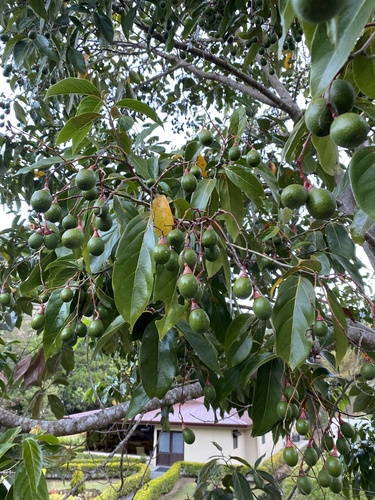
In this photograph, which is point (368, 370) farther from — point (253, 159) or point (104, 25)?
point (104, 25)

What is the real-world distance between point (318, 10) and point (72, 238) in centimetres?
82

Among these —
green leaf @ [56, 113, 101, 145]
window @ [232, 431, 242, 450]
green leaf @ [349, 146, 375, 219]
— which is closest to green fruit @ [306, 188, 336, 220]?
green leaf @ [349, 146, 375, 219]

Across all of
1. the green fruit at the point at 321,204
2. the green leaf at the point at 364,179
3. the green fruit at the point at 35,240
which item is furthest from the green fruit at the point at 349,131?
the green fruit at the point at 35,240

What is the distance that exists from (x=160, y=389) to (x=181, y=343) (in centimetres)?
74

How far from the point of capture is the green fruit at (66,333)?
4.48 feet

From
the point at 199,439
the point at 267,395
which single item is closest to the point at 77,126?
the point at 267,395

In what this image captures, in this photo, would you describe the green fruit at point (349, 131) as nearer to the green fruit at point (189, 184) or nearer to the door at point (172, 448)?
the green fruit at point (189, 184)

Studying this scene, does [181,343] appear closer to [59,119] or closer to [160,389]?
[160,389]

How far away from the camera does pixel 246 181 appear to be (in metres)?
1.19

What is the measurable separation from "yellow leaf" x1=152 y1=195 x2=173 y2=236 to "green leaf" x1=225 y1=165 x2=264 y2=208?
0.30 metres

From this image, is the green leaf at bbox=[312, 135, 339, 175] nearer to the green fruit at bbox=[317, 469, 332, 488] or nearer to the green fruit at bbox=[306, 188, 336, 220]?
the green fruit at bbox=[306, 188, 336, 220]

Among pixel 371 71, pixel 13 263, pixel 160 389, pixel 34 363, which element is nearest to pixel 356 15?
pixel 371 71

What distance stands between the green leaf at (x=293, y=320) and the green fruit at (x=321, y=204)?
0.22 meters

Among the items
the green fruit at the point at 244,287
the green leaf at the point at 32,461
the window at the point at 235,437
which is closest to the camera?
the green fruit at the point at 244,287
